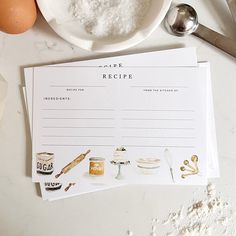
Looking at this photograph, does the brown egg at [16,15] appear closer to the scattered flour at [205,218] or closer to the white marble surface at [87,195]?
the white marble surface at [87,195]

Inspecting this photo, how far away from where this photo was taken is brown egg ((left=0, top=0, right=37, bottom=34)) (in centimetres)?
62

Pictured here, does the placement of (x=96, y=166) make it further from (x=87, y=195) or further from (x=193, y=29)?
(x=193, y=29)

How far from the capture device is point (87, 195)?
70 cm

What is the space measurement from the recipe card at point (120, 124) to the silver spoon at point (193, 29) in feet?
0.19

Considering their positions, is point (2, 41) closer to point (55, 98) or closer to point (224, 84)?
point (55, 98)

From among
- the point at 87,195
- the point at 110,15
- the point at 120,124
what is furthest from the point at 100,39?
the point at 87,195

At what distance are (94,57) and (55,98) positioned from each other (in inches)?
3.8

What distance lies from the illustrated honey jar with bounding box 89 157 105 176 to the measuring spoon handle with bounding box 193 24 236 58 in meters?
0.27

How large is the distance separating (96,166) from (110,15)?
0.82 ft

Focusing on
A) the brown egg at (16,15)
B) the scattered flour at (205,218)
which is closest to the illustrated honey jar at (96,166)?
the scattered flour at (205,218)

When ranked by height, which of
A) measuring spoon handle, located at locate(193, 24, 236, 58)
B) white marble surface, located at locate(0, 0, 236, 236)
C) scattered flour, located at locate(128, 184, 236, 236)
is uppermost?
measuring spoon handle, located at locate(193, 24, 236, 58)

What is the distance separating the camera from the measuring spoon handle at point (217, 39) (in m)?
0.69

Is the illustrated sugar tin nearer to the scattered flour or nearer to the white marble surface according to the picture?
the white marble surface

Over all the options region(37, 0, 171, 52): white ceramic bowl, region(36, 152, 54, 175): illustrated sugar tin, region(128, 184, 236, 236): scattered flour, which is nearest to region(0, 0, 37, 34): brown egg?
region(37, 0, 171, 52): white ceramic bowl
